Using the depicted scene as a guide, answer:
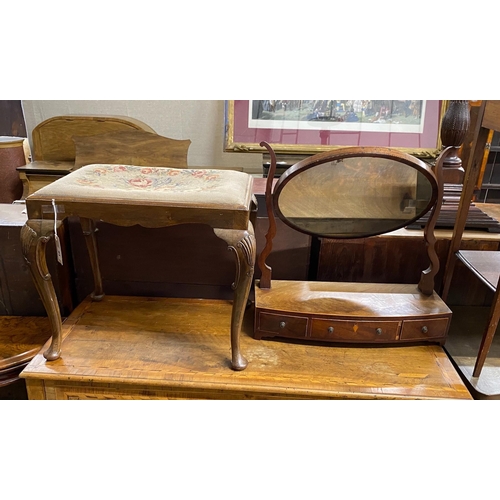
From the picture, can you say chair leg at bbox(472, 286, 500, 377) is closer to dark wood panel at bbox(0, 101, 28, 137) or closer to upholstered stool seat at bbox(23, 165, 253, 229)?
upholstered stool seat at bbox(23, 165, 253, 229)

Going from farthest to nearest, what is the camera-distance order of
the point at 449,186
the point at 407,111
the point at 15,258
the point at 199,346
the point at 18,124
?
the point at 18,124 → the point at 407,111 → the point at 449,186 → the point at 15,258 → the point at 199,346

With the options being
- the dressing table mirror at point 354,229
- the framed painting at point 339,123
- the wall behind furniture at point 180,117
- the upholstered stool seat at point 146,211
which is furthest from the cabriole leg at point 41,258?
the wall behind furniture at point 180,117

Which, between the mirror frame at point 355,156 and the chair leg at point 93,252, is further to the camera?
the chair leg at point 93,252

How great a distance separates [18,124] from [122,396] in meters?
2.25

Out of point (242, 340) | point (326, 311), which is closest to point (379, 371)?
point (326, 311)

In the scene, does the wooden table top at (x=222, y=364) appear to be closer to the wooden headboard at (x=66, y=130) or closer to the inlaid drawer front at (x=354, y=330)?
the inlaid drawer front at (x=354, y=330)

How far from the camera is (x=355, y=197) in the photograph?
1.27 metres

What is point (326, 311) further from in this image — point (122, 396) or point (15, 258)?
point (15, 258)

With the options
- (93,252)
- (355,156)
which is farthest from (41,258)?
(355,156)

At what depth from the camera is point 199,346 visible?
1339 mm

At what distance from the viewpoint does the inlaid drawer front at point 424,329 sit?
51.3 inches

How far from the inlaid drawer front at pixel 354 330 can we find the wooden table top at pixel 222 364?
0.17ft

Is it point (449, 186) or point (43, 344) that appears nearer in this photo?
point (43, 344)

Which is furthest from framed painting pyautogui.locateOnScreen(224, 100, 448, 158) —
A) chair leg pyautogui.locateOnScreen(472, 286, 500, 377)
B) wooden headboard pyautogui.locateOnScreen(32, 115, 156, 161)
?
chair leg pyautogui.locateOnScreen(472, 286, 500, 377)
